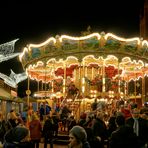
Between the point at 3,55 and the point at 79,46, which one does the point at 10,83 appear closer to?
the point at 3,55

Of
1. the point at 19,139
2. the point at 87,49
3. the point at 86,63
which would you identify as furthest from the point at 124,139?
the point at 86,63

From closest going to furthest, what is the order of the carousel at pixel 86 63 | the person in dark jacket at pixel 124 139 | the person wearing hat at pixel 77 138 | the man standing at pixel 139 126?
the person wearing hat at pixel 77 138 < the person in dark jacket at pixel 124 139 < the man standing at pixel 139 126 < the carousel at pixel 86 63

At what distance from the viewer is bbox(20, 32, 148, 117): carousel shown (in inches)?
831

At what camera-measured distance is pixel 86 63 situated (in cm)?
2580

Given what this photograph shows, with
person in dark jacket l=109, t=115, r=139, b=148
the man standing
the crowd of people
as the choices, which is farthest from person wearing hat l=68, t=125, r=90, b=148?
the man standing

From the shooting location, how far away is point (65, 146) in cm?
1944

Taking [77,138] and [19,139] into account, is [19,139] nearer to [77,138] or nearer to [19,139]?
[19,139]

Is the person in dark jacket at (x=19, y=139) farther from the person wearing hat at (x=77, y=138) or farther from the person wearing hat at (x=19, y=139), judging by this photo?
the person wearing hat at (x=77, y=138)

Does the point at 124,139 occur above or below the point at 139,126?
below

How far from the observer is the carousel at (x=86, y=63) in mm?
21109

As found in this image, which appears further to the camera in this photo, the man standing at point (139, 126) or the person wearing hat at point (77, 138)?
the man standing at point (139, 126)

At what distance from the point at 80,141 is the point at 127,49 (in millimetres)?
15411

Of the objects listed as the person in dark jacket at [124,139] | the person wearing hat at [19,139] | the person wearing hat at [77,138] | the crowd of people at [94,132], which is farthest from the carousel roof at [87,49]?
the person wearing hat at [77,138]

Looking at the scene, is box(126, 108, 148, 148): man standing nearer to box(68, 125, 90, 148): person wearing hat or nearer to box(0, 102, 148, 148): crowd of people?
box(0, 102, 148, 148): crowd of people
